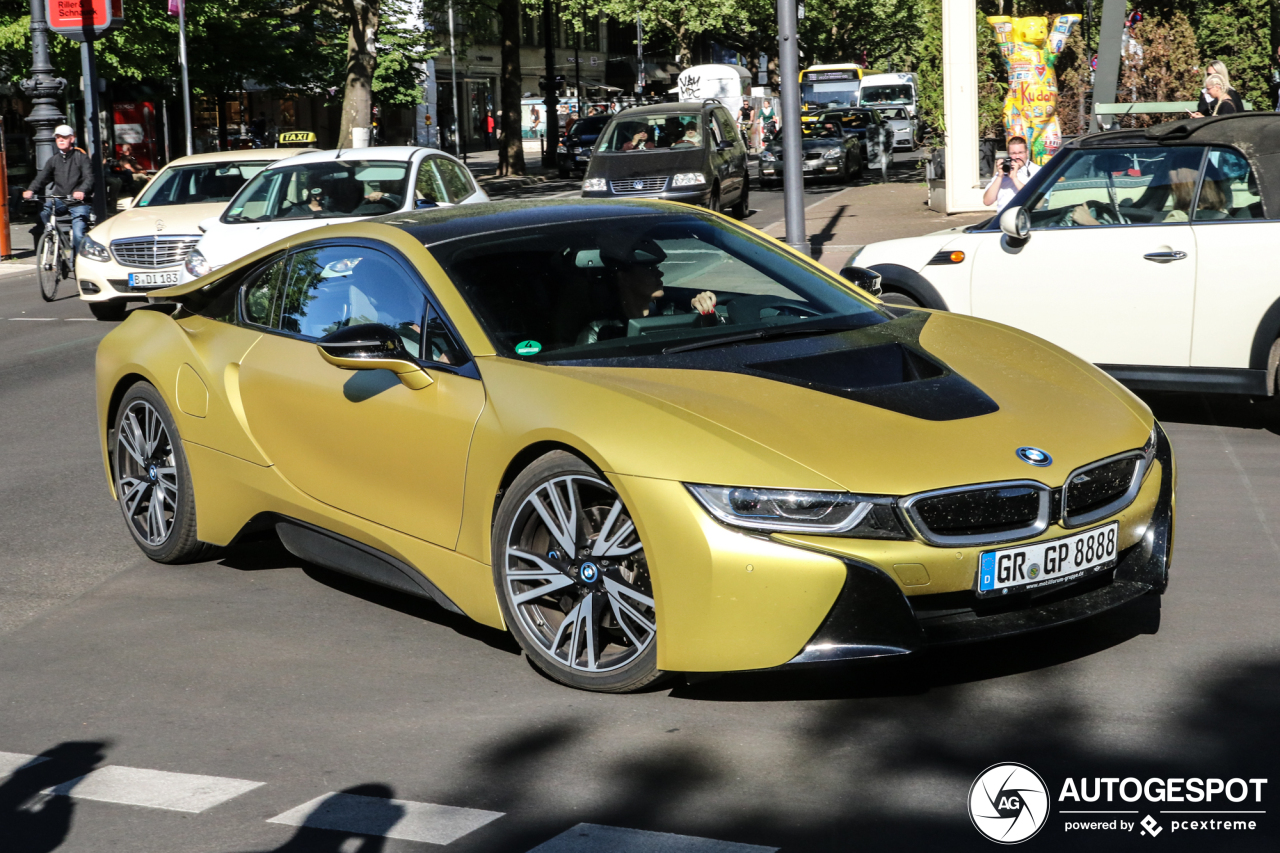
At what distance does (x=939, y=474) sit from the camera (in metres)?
4.15

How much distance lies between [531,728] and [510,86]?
120 feet

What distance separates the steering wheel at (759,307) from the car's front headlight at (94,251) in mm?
11967

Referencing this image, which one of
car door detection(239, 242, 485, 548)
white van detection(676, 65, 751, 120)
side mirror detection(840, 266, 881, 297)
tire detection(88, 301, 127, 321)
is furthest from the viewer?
white van detection(676, 65, 751, 120)

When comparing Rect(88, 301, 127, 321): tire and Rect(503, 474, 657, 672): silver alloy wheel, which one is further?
Rect(88, 301, 127, 321): tire

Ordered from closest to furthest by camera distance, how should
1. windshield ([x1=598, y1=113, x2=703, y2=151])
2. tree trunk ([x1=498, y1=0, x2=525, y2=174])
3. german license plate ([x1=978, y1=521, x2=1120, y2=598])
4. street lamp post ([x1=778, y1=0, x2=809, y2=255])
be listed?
1. german license plate ([x1=978, y1=521, x2=1120, y2=598])
2. street lamp post ([x1=778, y1=0, x2=809, y2=255])
3. windshield ([x1=598, y1=113, x2=703, y2=151])
4. tree trunk ([x1=498, y1=0, x2=525, y2=174])

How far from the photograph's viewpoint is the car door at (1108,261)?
26.7 ft

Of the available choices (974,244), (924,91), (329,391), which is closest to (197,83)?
(924,91)

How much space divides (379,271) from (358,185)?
31.9 feet

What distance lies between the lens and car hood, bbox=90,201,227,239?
16.0 metres

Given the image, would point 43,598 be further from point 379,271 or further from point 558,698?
point 558,698

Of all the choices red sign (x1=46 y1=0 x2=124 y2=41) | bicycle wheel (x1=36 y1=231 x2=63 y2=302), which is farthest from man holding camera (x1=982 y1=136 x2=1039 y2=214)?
red sign (x1=46 y1=0 x2=124 y2=41)

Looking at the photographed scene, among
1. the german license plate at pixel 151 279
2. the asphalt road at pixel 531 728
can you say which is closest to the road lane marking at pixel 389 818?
the asphalt road at pixel 531 728

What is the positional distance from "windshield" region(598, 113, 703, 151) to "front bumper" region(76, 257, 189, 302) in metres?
11.7

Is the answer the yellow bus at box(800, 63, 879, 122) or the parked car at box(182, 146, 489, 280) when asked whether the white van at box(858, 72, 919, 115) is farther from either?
the parked car at box(182, 146, 489, 280)
